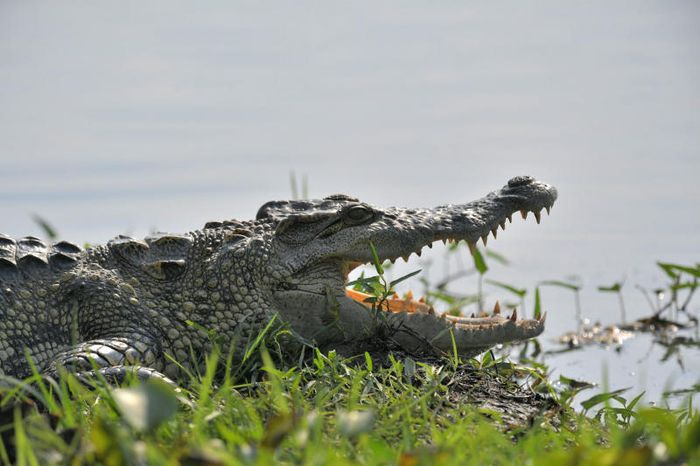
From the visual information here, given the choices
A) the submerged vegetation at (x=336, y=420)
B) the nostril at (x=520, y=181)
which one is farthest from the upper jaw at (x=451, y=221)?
the submerged vegetation at (x=336, y=420)

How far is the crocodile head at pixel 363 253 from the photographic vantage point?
4.68 meters

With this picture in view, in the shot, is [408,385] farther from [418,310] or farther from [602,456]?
[602,456]

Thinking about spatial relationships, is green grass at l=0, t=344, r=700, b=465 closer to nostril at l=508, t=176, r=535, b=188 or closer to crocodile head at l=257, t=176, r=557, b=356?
crocodile head at l=257, t=176, r=557, b=356

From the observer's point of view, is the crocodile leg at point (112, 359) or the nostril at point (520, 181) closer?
the crocodile leg at point (112, 359)

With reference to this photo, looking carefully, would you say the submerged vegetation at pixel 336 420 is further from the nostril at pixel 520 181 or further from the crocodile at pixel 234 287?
the nostril at pixel 520 181

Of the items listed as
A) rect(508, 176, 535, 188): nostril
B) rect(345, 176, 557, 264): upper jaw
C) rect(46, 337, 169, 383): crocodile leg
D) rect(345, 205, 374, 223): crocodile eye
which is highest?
rect(508, 176, 535, 188): nostril

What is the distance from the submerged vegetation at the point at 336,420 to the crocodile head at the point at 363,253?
0.49 ft

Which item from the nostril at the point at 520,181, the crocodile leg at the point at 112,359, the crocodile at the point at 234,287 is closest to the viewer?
the crocodile leg at the point at 112,359

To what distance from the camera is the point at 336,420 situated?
123 inches

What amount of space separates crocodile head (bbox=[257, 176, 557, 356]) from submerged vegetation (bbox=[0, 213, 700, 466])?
150 mm

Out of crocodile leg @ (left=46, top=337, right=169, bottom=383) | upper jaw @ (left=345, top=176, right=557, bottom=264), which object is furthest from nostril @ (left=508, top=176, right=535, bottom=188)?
crocodile leg @ (left=46, top=337, right=169, bottom=383)

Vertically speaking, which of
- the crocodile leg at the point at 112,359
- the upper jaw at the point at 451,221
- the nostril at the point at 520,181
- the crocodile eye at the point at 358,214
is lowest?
the crocodile leg at the point at 112,359

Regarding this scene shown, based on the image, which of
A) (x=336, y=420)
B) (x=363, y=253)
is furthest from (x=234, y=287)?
(x=336, y=420)

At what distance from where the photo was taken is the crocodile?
4672mm
